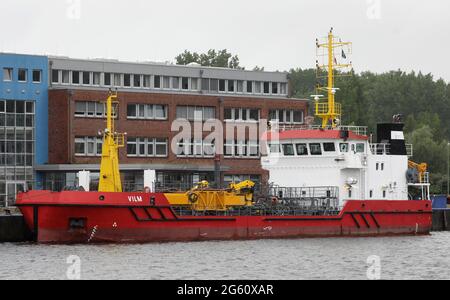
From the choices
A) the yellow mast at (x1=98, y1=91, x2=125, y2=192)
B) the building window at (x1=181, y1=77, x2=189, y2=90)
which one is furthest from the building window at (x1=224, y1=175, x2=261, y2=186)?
the yellow mast at (x1=98, y1=91, x2=125, y2=192)

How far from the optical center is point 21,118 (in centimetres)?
7106

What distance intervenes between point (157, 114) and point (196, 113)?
9.78 feet

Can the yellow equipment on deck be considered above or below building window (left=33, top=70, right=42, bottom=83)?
below

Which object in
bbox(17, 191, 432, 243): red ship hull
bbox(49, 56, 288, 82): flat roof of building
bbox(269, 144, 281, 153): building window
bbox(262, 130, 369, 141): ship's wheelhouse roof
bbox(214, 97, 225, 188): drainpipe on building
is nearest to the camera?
bbox(17, 191, 432, 243): red ship hull

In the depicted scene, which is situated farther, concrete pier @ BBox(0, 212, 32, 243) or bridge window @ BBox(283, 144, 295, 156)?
bridge window @ BBox(283, 144, 295, 156)

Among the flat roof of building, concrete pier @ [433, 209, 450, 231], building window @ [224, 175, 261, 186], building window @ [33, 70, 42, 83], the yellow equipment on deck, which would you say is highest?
the flat roof of building

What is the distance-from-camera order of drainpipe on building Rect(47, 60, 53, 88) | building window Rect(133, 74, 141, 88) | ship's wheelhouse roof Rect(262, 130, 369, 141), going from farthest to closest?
building window Rect(133, 74, 141, 88)
drainpipe on building Rect(47, 60, 53, 88)
ship's wheelhouse roof Rect(262, 130, 369, 141)

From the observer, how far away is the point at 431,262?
144 feet

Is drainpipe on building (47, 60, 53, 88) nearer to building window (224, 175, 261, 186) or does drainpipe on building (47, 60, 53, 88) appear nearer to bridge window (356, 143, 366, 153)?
building window (224, 175, 261, 186)

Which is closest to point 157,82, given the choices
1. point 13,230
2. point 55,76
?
point 55,76

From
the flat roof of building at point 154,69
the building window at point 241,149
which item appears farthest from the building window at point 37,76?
the building window at point 241,149

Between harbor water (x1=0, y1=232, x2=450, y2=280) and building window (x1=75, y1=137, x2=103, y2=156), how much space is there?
20410mm

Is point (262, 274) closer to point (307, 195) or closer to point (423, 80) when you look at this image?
point (307, 195)

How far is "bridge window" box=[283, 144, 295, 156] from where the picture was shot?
2247 inches
